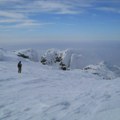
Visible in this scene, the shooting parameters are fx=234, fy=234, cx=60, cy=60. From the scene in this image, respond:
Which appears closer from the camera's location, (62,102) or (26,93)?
(62,102)

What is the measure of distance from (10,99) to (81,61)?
101736 millimetres

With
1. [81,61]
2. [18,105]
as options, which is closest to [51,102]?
[18,105]

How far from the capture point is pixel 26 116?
10844 mm

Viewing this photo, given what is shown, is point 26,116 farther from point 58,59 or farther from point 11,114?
point 58,59

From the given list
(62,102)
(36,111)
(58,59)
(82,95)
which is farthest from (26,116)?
(58,59)

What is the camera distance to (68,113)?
1109 centimetres

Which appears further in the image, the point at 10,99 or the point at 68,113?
the point at 10,99

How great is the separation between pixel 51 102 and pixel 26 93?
334cm

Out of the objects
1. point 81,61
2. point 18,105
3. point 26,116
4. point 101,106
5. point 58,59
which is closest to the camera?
point 26,116

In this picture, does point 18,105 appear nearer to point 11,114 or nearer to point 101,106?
point 11,114

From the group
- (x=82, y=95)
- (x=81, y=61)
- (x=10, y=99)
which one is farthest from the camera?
(x=81, y=61)

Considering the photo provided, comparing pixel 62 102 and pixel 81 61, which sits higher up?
pixel 62 102

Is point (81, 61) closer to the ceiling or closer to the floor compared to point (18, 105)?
closer to the floor

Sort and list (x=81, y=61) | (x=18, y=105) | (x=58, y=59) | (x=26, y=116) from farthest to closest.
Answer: (x=81, y=61), (x=58, y=59), (x=18, y=105), (x=26, y=116)
